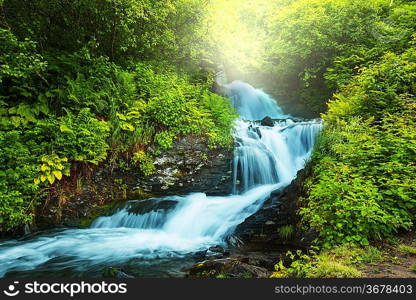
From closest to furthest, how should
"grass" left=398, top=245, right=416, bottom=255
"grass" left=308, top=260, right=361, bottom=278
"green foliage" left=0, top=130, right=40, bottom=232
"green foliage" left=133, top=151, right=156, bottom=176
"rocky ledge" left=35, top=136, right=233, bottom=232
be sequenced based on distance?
"grass" left=308, top=260, right=361, bottom=278
"grass" left=398, top=245, right=416, bottom=255
"green foliage" left=0, top=130, right=40, bottom=232
"rocky ledge" left=35, top=136, right=233, bottom=232
"green foliage" left=133, top=151, right=156, bottom=176

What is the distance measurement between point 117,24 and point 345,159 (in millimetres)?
6483

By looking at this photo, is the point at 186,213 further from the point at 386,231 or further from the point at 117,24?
the point at 117,24

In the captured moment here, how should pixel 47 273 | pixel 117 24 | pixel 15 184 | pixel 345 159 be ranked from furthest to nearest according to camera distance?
pixel 117 24, pixel 15 184, pixel 345 159, pixel 47 273

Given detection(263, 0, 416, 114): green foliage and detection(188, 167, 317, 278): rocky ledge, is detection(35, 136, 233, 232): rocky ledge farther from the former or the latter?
detection(263, 0, 416, 114): green foliage

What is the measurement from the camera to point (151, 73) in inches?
335

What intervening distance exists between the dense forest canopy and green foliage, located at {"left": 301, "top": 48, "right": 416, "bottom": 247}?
2 centimetres

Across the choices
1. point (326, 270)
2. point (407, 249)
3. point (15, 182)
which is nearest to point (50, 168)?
point (15, 182)

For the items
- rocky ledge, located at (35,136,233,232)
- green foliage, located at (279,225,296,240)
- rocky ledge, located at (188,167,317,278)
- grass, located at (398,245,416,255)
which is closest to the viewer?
grass, located at (398,245,416,255)

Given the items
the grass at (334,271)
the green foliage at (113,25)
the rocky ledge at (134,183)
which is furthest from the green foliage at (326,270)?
the green foliage at (113,25)

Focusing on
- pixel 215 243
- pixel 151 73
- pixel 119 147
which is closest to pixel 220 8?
pixel 151 73

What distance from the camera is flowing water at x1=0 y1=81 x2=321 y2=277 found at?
Result: 467 centimetres

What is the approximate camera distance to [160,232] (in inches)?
242

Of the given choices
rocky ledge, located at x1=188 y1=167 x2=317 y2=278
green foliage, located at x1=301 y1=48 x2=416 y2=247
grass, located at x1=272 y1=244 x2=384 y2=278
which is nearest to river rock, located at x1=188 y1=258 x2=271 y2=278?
rocky ledge, located at x1=188 y1=167 x2=317 y2=278

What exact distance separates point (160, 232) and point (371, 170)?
14.8 ft
